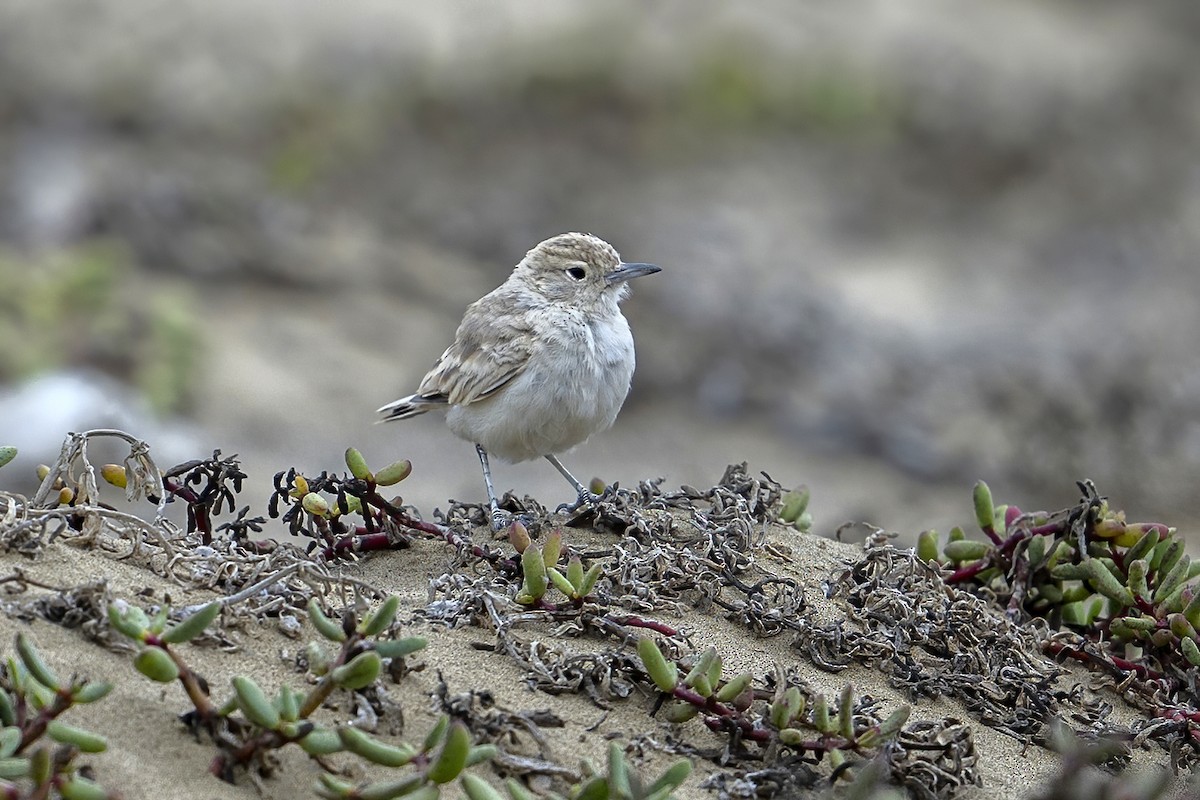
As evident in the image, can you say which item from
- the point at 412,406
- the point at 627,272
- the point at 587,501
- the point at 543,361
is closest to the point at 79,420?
the point at 412,406

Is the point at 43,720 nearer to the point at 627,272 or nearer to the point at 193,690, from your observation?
the point at 193,690

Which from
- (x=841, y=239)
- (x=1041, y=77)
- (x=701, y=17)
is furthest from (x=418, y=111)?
(x=1041, y=77)

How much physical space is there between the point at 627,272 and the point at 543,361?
0.92 meters

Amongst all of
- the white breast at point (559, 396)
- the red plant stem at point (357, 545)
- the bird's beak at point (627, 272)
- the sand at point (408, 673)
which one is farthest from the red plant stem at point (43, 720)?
the bird's beak at point (627, 272)

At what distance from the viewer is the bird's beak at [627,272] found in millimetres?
6418

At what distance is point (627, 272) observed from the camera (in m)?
6.48

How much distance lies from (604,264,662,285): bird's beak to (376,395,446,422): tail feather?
3.22ft

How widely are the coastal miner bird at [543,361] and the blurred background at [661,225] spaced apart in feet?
9.22

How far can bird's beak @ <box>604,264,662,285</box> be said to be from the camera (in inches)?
253

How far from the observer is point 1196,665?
4047 millimetres

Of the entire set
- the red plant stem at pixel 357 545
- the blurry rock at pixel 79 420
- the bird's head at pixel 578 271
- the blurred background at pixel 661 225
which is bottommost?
the red plant stem at pixel 357 545

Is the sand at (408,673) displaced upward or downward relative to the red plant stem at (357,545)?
downward

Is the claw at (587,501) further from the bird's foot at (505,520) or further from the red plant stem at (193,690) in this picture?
the red plant stem at (193,690)

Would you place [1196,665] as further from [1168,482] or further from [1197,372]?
[1197,372]
